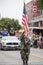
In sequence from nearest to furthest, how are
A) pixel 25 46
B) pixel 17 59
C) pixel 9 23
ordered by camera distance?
pixel 25 46 → pixel 17 59 → pixel 9 23

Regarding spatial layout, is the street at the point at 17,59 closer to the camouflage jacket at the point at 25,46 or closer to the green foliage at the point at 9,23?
the camouflage jacket at the point at 25,46

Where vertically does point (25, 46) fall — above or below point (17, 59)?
above

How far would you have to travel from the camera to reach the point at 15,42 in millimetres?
31156

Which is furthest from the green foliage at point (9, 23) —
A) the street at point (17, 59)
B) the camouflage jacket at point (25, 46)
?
the camouflage jacket at point (25, 46)

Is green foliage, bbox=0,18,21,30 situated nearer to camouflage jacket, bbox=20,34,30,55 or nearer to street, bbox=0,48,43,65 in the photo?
street, bbox=0,48,43,65

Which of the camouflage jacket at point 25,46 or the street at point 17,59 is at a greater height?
the camouflage jacket at point 25,46

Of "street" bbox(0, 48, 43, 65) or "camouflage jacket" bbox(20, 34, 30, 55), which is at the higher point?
"camouflage jacket" bbox(20, 34, 30, 55)

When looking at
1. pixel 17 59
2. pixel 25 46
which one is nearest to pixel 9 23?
pixel 17 59

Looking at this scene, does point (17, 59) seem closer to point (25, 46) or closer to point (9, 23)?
point (25, 46)

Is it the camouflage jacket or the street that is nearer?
the camouflage jacket

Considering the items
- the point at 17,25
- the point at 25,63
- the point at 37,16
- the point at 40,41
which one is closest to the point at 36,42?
the point at 40,41

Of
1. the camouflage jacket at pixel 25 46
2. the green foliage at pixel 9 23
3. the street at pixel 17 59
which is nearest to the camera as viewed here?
the camouflage jacket at pixel 25 46

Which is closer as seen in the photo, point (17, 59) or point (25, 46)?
point (25, 46)

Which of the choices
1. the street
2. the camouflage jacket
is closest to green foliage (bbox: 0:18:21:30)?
the street
